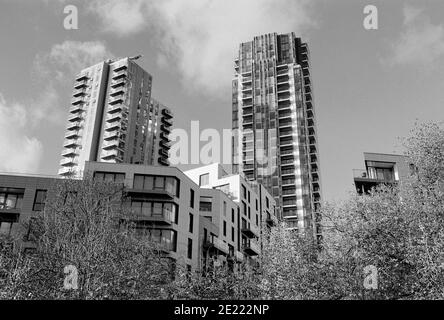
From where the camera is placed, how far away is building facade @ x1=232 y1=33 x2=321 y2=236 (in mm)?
111438

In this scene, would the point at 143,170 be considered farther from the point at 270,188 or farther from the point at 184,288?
the point at 270,188

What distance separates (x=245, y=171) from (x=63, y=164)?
4964cm

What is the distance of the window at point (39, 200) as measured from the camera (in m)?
49.9

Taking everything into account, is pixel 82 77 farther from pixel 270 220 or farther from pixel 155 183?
pixel 155 183

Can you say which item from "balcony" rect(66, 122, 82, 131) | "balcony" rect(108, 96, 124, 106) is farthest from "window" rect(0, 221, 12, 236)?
"balcony" rect(66, 122, 82, 131)

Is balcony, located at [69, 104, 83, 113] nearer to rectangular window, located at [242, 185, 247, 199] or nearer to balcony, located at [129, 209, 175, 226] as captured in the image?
rectangular window, located at [242, 185, 247, 199]

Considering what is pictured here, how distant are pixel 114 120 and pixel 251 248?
196 ft

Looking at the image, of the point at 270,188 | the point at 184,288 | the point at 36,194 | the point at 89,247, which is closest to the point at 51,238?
the point at 89,247

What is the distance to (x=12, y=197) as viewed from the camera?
50.9 metres

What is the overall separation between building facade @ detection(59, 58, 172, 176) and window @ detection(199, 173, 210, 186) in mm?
36054

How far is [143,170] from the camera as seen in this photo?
54.4 m

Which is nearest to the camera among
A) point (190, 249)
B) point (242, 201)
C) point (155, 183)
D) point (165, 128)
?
point (155, 183)

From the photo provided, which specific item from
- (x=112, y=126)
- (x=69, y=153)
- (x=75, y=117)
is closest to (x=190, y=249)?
(x=112, y=126)

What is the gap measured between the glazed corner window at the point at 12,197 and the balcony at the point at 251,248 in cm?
3750
